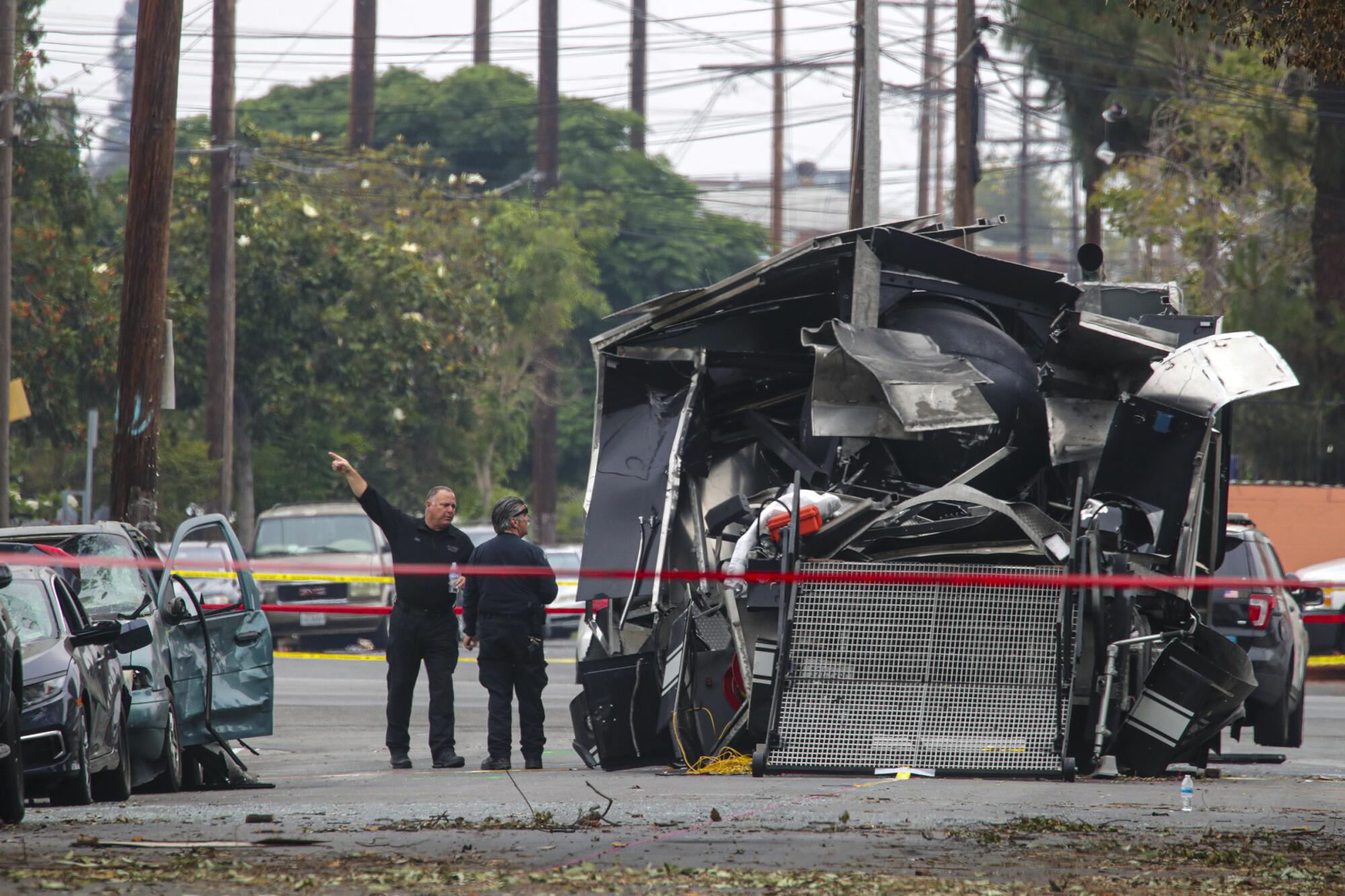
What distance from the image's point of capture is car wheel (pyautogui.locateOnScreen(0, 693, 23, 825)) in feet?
26.6

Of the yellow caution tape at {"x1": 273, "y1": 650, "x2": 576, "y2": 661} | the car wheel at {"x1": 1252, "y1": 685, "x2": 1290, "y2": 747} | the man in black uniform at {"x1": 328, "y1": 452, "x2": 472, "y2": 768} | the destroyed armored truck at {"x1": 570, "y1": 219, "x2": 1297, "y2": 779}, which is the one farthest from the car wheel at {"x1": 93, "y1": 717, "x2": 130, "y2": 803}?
the yellow caution tape at {"x1": 273, "y1": 650, "x2": 576, "y2": 661}

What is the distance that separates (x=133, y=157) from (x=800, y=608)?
8593mm

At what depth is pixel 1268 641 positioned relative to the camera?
43.7 feet

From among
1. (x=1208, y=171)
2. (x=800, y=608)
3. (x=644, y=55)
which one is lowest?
(x=800, y=608)

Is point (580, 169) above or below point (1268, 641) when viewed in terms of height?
above

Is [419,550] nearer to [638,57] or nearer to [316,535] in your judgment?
[316,535]

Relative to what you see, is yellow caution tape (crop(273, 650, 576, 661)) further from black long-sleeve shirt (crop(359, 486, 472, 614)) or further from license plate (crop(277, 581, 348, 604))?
black long-sleeve shirt (crop(359, 486, 472, 614))

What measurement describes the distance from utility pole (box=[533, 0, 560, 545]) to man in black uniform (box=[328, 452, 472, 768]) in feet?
69.4

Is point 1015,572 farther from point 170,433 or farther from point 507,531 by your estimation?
point 170,433

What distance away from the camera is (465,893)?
6.16 m

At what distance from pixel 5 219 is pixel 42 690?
1260 centimetres

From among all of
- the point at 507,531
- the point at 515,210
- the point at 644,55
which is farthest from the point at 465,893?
the point at 644,55

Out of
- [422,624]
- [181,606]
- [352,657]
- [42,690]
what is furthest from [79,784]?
[352,657]

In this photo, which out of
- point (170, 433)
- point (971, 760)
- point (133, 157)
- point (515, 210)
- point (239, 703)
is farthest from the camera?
point (515, 210)
